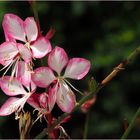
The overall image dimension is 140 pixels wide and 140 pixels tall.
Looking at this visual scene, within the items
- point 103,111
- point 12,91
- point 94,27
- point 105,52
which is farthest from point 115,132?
point 12,91

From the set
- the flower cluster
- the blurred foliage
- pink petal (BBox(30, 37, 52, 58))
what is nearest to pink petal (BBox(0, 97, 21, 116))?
the flower cluster

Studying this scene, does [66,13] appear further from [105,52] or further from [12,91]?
[12,91]

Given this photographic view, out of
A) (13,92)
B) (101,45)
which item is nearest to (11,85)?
(13,92)

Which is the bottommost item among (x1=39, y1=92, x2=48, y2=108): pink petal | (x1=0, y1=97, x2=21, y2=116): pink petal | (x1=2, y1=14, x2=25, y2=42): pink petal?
(x1=0, y1=97, x2=21, y2=116): pink petal

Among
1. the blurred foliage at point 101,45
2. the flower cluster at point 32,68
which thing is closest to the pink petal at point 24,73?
the flower cluster at point 32,68

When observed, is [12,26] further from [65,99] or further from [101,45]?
[101,45]

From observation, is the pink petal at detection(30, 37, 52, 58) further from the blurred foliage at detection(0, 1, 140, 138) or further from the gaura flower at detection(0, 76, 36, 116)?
the blurred foliage at detection(0, 1, 140, 138)

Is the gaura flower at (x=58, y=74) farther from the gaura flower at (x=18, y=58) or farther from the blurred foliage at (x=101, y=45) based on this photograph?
the blurred foliage at (x=101, y=45)
